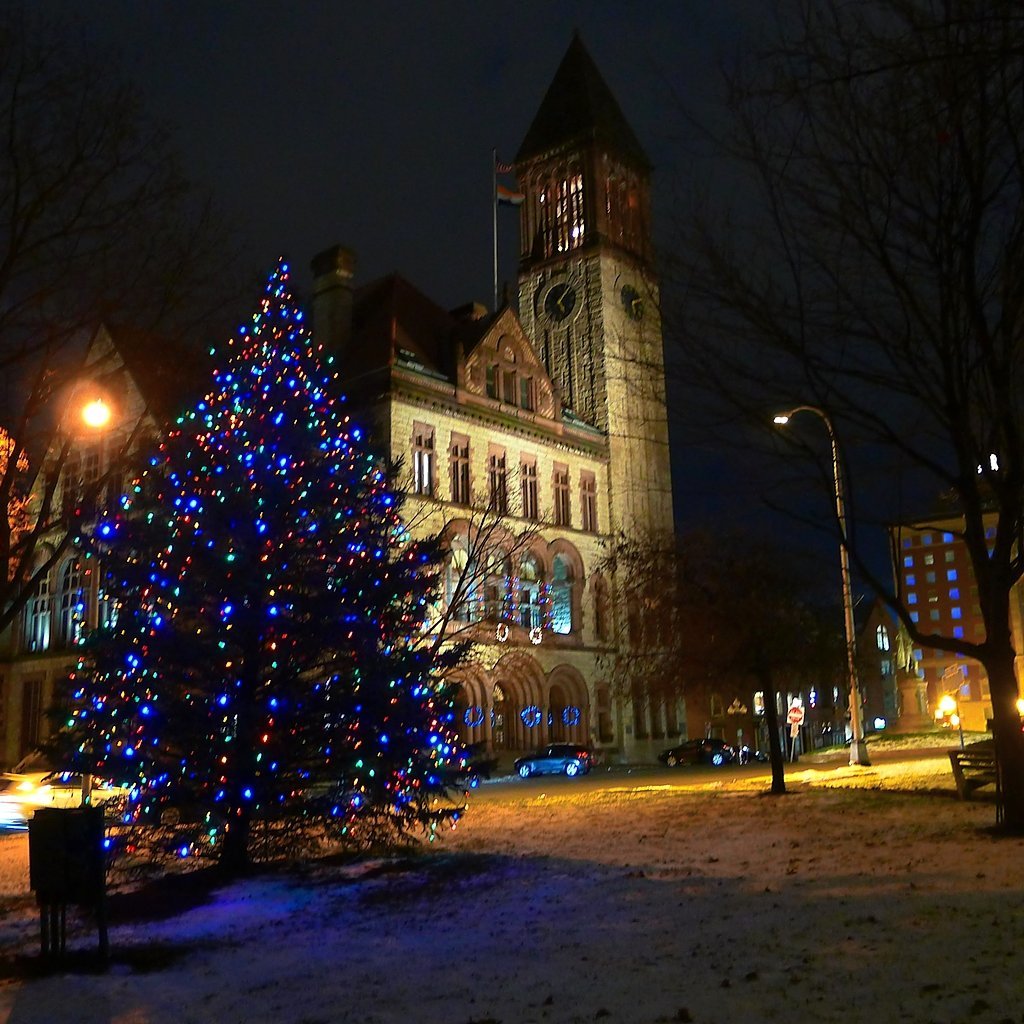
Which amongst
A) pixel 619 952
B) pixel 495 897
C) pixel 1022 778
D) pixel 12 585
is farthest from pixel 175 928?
pixel 1022 778

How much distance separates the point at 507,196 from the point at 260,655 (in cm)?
5180

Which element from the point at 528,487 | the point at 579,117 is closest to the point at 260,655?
the point at 528,487

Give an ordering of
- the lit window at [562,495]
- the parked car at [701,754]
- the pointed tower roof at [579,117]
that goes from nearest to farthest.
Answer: the parked car at [701,754], the lit window at [562,495], the pointed tower roof at [579,117]

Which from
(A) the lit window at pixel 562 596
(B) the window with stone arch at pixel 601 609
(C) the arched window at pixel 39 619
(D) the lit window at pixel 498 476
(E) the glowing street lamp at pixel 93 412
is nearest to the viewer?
(E) the glowing street lamp at pixel 93 412

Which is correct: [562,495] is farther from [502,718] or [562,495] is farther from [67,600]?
[67,600]

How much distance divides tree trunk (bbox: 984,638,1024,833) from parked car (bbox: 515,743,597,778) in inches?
1103

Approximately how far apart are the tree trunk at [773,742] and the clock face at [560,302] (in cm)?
3815

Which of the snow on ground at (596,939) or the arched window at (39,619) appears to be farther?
the arched window at (39,619)

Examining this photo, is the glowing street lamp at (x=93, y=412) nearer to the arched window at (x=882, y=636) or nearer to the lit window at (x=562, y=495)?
the lit window at (x=562, y=495)

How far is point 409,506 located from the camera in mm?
43156

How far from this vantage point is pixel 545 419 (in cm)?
5119

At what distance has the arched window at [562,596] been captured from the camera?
49750mm

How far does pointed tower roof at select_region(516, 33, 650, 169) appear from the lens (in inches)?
2445

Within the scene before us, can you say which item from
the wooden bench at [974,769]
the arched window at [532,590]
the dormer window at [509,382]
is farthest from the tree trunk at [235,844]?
the dormer window at [509,382]
